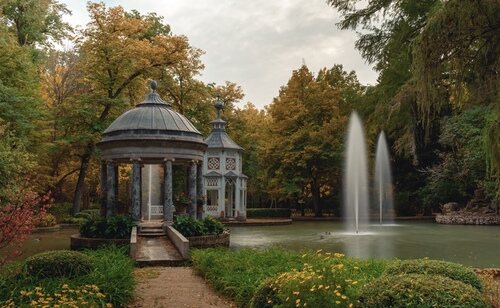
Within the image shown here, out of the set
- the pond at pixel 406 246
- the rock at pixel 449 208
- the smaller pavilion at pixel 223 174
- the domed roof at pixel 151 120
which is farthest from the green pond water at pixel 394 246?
the rock at pixel 449 208

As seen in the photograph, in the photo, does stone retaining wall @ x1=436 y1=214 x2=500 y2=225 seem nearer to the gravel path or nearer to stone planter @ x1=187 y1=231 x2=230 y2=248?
stone planter @ x1=187 y1=231 x2=230 y2=248

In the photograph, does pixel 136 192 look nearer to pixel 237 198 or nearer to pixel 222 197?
pixel 222 197

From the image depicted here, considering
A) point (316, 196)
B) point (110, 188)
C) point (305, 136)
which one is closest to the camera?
point (110, 188)

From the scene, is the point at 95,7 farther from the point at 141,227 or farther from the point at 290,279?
the point at 290,279

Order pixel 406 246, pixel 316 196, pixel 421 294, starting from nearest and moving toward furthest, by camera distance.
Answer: pixel 421 294, pixel 406 246, pixel 316 196

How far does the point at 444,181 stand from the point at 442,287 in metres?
33.5

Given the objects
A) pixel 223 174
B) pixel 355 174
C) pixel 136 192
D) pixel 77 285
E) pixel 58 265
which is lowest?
pixel 77 285

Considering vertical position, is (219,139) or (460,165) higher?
(219,139)

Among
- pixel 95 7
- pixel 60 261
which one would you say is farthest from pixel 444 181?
pixel 60 261

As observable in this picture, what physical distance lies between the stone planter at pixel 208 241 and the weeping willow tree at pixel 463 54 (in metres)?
10.8

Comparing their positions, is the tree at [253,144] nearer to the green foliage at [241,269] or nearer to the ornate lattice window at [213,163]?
the ornate lattice window at [213,163]

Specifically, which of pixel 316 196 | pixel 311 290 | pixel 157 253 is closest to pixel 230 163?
pixel 316 196

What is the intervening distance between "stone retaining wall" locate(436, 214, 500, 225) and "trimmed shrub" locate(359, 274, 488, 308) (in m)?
30.4

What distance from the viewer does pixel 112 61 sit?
104 feet
